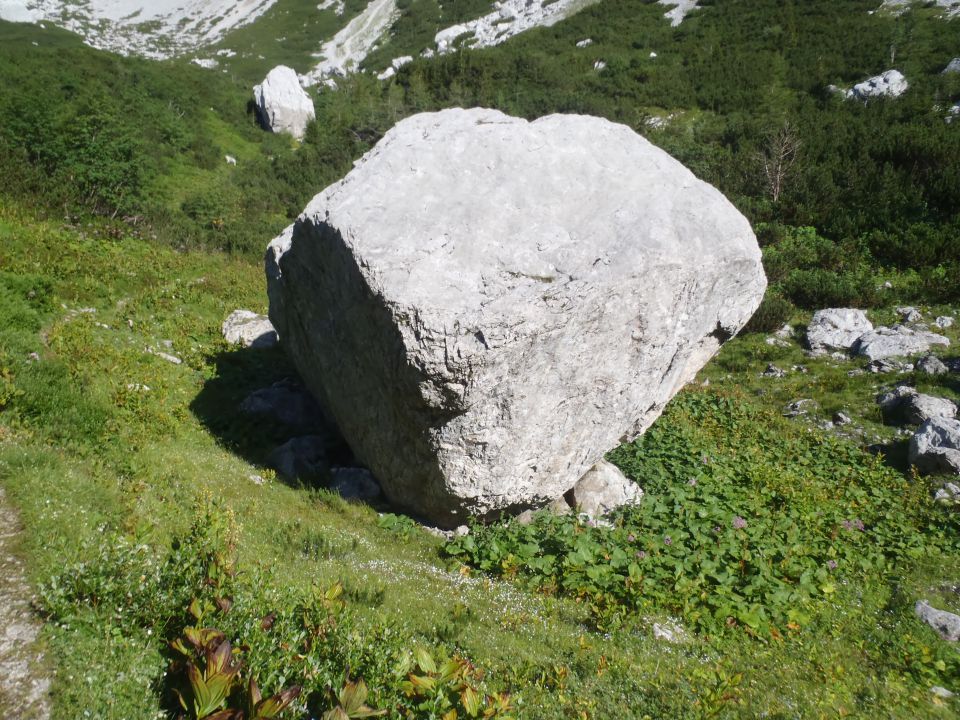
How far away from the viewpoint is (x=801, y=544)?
28.6 ft

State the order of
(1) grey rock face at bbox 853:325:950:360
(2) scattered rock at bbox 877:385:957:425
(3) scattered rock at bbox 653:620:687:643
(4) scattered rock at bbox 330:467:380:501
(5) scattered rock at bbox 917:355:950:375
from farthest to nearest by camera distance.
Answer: (1) grey rock face at bbox 853:325:950:360
(5) scattered rock at bbox 917:355:950:375
(2) scattered rock at bbox 877:385:957:425
(4) scattered rock at bbox 330:467:380:501
(3) scattered rock at bbox 653:620:687:643

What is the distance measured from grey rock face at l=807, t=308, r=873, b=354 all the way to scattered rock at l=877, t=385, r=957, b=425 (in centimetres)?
338

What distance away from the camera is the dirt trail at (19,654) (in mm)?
3643

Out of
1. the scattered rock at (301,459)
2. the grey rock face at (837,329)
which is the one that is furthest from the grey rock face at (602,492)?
the grey rock face at (837,329)

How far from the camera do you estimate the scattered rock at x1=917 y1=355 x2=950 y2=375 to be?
14156 millimetres

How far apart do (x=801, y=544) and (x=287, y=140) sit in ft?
110

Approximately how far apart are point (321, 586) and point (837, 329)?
17014mm

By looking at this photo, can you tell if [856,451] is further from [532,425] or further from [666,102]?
[666,102]

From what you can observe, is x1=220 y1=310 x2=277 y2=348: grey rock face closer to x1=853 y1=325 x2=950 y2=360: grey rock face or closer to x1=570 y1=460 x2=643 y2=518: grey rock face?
A: x1=570 y1=460 x2=643 y2=518: grey rock face

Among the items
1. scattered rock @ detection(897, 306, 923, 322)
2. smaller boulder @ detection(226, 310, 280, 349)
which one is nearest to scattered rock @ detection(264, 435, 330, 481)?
smaller boulder @ detection(226, 310, 280, 349)

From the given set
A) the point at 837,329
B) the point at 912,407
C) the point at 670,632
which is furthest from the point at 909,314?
the point at 670,632

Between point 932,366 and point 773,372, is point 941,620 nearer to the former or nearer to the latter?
point 932,366

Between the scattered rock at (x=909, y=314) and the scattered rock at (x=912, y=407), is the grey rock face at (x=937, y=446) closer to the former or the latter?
the scattered rock at (x=912, y=407)

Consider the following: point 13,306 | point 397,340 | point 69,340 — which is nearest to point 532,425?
point 397,340
